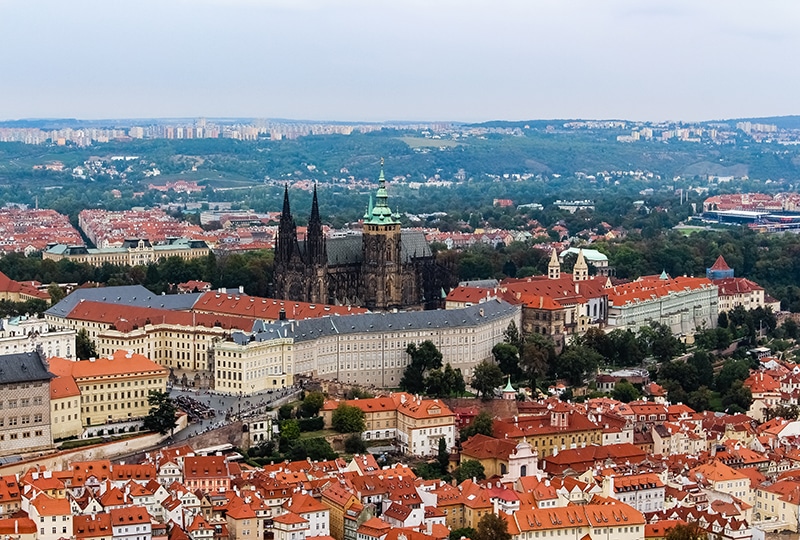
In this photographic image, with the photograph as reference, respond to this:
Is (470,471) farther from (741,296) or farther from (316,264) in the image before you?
(741,296)

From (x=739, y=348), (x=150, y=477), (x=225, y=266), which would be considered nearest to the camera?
(x=150, y=477)

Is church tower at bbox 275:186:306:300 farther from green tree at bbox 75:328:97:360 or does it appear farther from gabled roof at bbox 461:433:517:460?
gabled roof at bbox 461:433:517:460

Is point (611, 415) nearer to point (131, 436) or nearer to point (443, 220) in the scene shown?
point (131, 436)

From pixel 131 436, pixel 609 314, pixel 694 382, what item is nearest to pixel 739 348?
pixel 609 314

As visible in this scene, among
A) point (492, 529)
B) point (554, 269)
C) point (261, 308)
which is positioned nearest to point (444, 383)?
point (261, 308)

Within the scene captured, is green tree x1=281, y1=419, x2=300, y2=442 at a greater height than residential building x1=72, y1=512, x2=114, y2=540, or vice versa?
residential building x1=72, y1=512, x2=114, y2=540

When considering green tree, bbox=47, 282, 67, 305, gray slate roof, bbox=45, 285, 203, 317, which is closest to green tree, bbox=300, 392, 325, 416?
gray slate roof, bbox=45, 285, 203, 317
